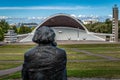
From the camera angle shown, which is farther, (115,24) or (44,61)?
(115,24)

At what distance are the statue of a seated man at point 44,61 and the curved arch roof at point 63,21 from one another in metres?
82.8

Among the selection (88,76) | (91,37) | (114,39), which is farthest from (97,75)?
(91,37)

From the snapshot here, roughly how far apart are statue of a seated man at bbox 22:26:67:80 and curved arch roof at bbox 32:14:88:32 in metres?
82.8

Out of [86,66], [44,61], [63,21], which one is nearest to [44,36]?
[44,61]

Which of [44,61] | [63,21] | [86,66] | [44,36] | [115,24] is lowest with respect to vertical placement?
[86,66]

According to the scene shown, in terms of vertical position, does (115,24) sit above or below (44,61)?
above

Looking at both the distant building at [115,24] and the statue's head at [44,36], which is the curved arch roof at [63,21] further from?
the statue's head at [44,36]

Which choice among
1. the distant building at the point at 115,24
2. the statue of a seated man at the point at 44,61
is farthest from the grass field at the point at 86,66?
the distant building at the point at 115,24

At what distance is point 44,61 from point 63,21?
8642 centimetres

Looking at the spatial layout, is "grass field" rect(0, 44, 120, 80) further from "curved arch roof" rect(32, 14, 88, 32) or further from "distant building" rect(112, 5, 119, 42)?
"curved arch roof" rect(32, 14, 88, 32)

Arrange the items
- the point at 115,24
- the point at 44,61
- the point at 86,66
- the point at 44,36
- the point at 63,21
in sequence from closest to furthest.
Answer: the point at 44,61, the point at 44,36, the point at 86,66, the point at 115,24, the point at 63,21

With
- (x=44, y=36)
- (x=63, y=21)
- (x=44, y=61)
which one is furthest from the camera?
(x=63, y=21)

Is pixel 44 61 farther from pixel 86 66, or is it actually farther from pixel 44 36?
pixel 86 66

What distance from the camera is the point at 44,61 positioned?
5.28 m
